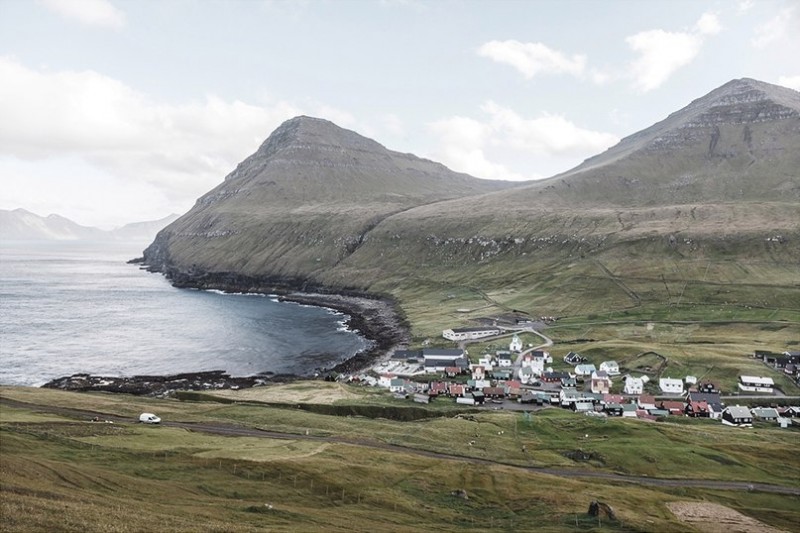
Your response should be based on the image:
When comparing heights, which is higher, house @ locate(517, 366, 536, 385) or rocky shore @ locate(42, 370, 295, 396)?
house @ locate(517, 366, 536, 385)

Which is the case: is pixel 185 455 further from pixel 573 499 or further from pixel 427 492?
pixel 573 499

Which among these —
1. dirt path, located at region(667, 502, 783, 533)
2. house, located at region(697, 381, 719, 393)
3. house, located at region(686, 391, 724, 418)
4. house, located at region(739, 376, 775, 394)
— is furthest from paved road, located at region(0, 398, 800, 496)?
house, located at region(739, 376, 775, 394)

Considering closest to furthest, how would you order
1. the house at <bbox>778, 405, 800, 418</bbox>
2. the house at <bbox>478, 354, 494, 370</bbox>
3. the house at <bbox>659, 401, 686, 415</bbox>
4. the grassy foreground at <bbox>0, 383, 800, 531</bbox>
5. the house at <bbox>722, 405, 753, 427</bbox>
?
the grassy foreground at <bbox>0, 383, 800, 531</bbox> → the house at <bbox>722, 405, 753, 427</bbox> → the house at <bbox>778, 405, 800, 418</bbox> → the house at <bbox>659, 401, 686, 415</bbox> → the house at <bbox>478, 354, 494, 370</bbox>

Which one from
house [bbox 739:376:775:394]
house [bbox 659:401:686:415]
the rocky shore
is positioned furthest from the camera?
the rocky shore

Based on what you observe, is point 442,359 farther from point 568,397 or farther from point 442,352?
point 568,397

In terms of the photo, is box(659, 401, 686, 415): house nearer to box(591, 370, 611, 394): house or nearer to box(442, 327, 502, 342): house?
box(591, 370, 611, 394): house

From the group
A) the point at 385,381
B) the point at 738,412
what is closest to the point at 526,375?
the point at 385,381
